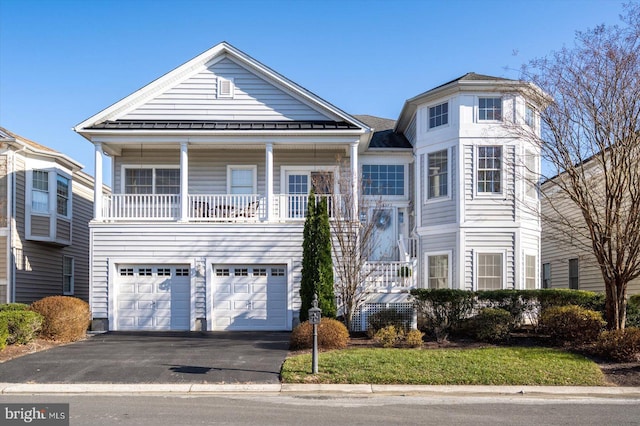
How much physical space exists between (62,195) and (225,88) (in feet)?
26.4

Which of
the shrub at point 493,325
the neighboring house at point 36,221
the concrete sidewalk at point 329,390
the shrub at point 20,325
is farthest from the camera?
the neighboring house at point 36,221

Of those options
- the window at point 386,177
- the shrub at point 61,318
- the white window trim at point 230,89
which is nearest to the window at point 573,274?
the window at point 386,177

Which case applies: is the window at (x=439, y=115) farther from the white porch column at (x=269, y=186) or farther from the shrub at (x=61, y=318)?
the shrub at (x=61, y=318)

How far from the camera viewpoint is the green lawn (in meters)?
12.0

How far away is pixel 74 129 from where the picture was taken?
1919 cm

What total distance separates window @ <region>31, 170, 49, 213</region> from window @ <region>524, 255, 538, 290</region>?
55.1 feet

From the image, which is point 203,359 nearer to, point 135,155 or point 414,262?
point 414,262

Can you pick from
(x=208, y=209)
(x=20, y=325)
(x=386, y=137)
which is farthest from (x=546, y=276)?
(x=20, y=325)

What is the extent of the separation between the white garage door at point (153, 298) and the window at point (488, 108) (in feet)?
34.4

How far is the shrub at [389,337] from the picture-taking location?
14.9m

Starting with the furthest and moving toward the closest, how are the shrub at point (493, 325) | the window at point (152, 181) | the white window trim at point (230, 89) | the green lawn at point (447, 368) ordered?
the window at point (152, 181) < the white window trim at point (230, 89) < the shrub at point (493, 325) < the green lawn at point (447, 368)

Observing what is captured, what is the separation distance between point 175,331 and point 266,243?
386cm

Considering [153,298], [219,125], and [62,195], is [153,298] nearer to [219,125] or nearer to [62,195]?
[219,125]

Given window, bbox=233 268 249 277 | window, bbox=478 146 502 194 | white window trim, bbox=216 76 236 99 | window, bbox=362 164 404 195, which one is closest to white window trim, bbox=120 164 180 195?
white window trim, bbox=216 76 236 99
